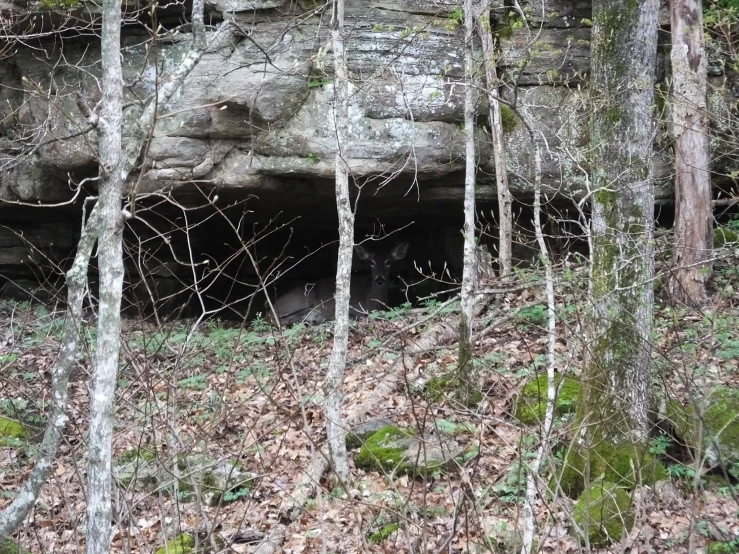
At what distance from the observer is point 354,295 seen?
575 inches

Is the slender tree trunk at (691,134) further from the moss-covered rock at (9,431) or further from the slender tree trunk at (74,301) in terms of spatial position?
the moss-covered rock at (9,431)

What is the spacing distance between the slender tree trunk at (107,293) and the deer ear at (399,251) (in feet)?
31.5

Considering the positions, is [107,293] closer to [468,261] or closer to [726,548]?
[468,261]

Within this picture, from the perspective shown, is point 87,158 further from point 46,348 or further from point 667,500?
point 667,500

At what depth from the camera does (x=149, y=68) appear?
1147 cm

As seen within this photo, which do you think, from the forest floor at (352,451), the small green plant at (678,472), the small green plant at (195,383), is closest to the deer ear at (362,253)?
the forest floor at (352,451)

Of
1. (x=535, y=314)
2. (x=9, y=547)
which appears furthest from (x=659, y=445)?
(x=9, y=547)

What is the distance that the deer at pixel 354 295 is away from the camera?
45.9ft

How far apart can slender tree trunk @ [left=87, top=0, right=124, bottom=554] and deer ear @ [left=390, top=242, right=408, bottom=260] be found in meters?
9.59

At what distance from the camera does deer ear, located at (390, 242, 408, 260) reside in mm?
14047

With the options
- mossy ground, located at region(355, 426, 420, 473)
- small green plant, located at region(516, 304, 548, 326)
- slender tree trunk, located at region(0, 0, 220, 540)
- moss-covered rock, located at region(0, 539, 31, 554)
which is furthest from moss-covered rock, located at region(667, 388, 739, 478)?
moss-covered rock, located at region(0, 539, 31, 554)

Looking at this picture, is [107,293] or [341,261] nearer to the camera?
[107,293]

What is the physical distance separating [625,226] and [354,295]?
8891 millimetres

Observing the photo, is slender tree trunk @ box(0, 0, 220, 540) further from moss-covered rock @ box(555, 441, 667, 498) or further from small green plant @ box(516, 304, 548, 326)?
small green plant @ box(516, 304, 548, 326)
